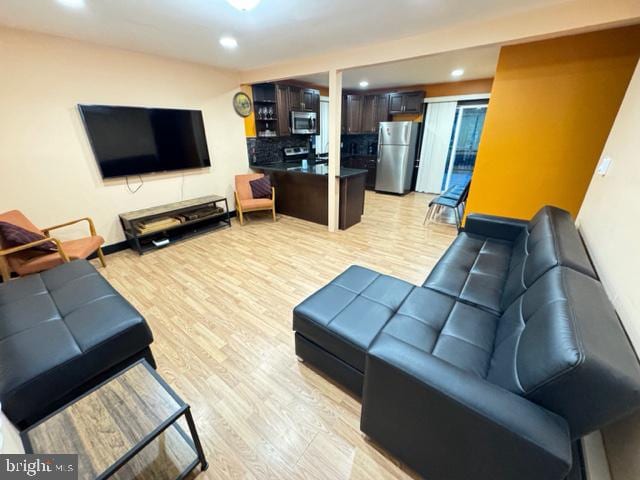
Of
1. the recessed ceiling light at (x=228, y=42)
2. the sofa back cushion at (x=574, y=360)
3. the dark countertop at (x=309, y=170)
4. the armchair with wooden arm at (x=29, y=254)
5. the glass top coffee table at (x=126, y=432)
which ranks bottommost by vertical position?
the glass top coffee table at (x=126, y=432)

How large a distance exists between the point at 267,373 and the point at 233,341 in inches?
16.2

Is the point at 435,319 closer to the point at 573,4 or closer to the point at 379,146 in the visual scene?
the point at 573,4

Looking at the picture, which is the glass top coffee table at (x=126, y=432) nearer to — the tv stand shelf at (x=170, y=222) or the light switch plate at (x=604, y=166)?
the tv stand shelf at (x=170, y=222)

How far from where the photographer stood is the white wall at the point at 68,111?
244cm

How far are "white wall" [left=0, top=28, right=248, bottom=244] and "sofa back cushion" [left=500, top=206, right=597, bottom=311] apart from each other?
421cm

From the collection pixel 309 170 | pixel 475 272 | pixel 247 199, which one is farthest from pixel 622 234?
pixel 247 199

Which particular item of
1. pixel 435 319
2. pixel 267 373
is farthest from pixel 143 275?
pixel 435 319

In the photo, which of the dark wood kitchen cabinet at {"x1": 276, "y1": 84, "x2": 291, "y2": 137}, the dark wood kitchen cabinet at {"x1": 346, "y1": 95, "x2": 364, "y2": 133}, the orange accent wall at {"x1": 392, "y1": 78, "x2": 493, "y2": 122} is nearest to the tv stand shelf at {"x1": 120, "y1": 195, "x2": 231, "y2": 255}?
the dark wood kitchen cabinet at {"x1": 276, "y1": 84, "x2": 291, "y2": 137}

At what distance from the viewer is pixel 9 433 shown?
3.05 ft

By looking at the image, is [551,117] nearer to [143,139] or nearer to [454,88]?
[454,88]

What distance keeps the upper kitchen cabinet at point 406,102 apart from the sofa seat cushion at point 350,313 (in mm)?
5312

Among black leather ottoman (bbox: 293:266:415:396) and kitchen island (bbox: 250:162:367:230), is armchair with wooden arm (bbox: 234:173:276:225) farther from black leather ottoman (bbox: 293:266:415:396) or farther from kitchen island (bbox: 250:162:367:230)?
black leather ottoman (bbox: 293:266:415:396)

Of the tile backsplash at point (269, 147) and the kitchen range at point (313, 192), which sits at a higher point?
the tile backsplash at point (269, 147)

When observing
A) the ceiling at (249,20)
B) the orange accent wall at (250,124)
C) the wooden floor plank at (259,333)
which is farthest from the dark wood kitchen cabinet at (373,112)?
the ceiling at (249,20)
